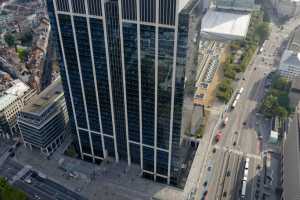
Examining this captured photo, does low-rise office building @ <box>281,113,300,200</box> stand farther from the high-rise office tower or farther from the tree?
the tree

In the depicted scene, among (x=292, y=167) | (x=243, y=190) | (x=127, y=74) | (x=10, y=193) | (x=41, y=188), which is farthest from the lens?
(x=41, y=188)

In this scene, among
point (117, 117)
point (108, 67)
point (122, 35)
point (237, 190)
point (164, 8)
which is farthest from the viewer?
point (237, 190)

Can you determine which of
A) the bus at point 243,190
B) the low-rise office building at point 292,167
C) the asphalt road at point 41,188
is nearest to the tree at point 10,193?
the asphalt road at point 41,188

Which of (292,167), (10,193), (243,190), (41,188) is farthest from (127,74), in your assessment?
(292,167)

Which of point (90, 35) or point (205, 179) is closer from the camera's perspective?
point (90, 35)

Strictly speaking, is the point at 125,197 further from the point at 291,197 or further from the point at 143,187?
the point at 291,197

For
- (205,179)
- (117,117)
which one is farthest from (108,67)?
(205,179)

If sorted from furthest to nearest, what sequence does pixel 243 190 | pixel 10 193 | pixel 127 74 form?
Result: pixel 243 190 < pixel 10 193 < pixel 127 74

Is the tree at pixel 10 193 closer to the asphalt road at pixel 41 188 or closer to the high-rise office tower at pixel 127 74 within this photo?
the asphalt road at pixel 41 188

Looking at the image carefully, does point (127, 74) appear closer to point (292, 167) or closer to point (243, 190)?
point (243, 190)
